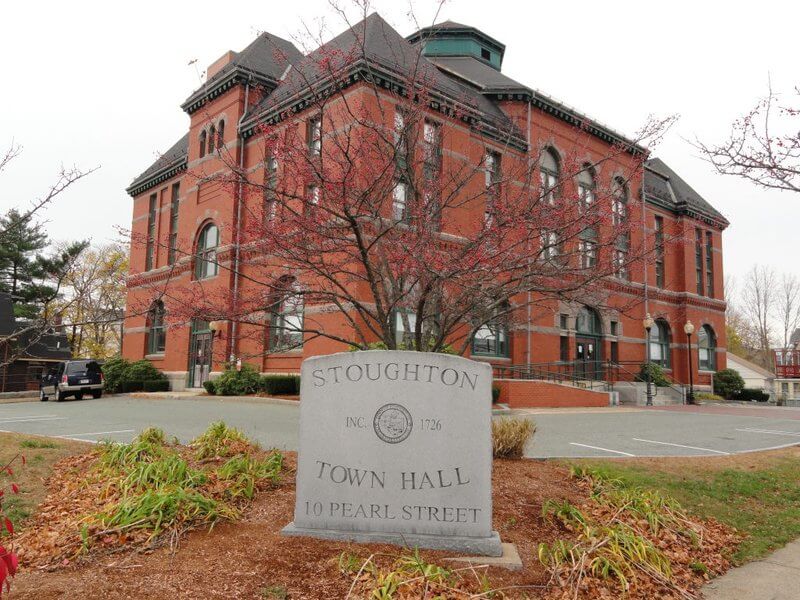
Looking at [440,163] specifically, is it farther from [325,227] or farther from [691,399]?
[691,399]

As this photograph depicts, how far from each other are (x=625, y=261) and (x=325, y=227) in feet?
10.8

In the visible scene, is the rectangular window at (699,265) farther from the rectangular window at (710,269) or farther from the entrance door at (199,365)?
the entrance door at (199,365)

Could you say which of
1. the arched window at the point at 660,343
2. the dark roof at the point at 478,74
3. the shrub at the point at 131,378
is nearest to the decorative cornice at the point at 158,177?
the shrub at the point at 131,378

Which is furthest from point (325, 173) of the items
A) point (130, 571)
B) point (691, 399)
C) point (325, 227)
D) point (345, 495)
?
point (691, 399)

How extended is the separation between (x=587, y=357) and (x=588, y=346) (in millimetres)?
638

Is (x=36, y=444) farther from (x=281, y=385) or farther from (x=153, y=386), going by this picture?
(x=153, y=386)

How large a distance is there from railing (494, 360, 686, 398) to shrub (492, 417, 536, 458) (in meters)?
16.6

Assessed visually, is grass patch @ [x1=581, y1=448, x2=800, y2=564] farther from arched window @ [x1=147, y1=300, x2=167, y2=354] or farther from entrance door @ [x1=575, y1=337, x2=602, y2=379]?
arched window @ [x1=147, y1=300, x2=167, y2=354]

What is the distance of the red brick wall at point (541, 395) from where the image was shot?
21938mm

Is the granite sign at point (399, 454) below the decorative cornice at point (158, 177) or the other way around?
below

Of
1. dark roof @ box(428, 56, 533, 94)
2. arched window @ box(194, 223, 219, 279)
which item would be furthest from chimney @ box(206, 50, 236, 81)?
dark roof @ box(428, 56, 533, 94)

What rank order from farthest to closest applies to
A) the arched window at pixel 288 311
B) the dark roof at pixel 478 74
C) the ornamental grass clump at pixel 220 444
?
the dark roof at pixel 478 74 → the arched window at pixel 288 311 → the ornamental grass clump at pixel 220 444

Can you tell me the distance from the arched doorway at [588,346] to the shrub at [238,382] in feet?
51.6

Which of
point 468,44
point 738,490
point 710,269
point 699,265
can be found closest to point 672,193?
point 699,265
